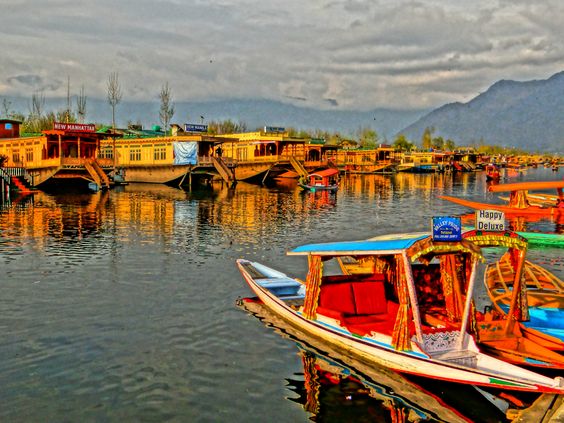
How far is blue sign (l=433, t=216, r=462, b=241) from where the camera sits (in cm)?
1300

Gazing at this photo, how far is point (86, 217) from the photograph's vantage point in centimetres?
4200

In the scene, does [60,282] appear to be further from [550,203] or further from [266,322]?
[550,203]

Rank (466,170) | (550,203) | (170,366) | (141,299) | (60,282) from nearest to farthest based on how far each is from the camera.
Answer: (170,366)
(141,299)
(60,282)
(550,203)
(466,170)

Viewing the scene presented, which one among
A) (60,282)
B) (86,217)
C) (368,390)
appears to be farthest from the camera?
(86,217)

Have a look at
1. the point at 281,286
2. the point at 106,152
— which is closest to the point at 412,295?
the point at 281,286

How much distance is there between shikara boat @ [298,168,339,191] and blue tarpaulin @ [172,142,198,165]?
15.5 meters

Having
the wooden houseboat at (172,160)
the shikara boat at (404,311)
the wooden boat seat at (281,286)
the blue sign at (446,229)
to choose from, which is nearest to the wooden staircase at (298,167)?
the wooden houseboat at (172,160)

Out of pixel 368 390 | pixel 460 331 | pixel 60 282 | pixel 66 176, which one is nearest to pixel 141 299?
pixel 60 282

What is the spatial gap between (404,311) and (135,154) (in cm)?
7477

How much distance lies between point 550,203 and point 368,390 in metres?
42.0

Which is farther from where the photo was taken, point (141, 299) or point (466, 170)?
point (466, 170)

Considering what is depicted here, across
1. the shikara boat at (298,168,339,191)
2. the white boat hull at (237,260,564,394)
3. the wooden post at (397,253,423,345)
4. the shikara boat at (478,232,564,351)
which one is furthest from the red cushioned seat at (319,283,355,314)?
the shikara boat at (298,168,339,191)

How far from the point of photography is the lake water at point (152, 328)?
42.2 ft

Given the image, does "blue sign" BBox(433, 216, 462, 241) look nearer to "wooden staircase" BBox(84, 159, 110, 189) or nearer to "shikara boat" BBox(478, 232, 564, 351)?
"shikara boat" BBox(478, 232, 564, 351)
